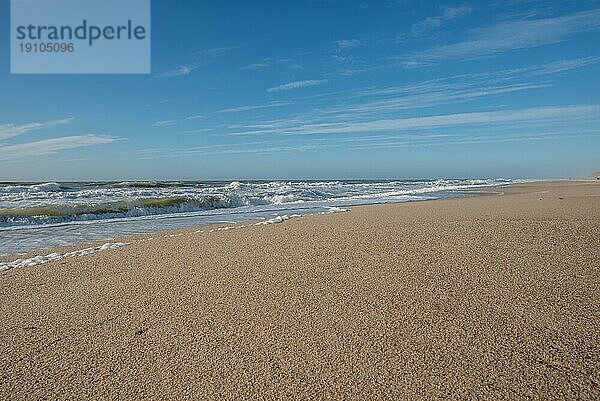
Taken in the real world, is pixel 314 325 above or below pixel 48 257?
above

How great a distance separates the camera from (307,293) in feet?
12.4

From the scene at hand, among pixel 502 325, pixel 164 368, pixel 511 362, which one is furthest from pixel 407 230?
pixel 164 368

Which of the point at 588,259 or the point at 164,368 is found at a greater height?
the point at 588,259

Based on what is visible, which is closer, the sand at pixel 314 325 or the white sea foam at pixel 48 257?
the sand at pixel 314 325

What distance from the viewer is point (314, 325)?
3.02m

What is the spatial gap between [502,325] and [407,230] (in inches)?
173

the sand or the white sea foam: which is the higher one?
the sand

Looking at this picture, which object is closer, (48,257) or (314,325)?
(314,325)

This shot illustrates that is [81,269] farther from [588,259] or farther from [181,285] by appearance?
[588,259]

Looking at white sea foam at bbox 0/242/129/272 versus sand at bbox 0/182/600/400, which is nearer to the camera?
sand at bbox 0/182/600/400

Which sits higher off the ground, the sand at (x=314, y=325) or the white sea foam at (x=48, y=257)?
the sand at (x=314, y=325)

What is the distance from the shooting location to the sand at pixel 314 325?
228 centimetres

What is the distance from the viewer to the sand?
7.49 ft

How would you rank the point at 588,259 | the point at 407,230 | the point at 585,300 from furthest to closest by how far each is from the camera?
the point at 407,230, the point at 588,259, the point at 585,300
